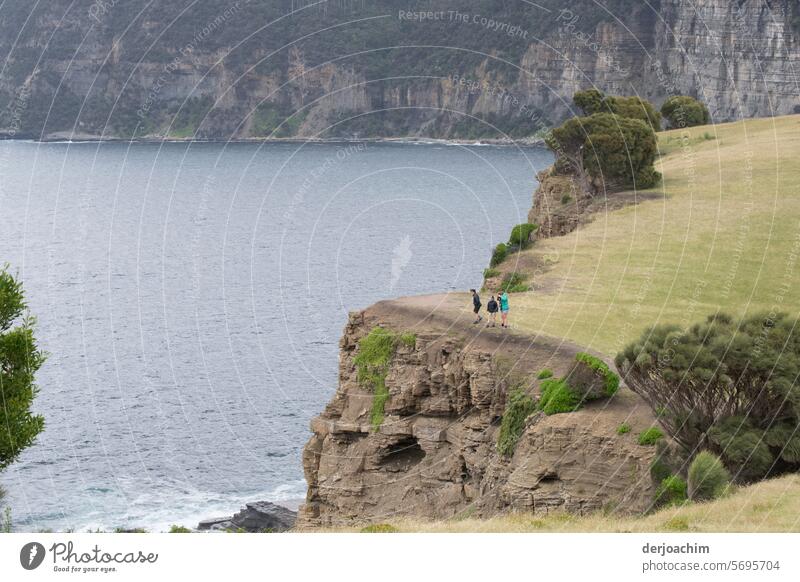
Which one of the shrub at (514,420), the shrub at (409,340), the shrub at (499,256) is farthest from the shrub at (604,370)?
the shrub at (499,256)

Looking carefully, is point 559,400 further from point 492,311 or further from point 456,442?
point 492,311

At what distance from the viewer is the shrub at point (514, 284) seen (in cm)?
5975

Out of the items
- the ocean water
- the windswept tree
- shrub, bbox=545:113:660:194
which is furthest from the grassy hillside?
the ocean water

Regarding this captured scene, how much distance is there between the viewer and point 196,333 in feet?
375

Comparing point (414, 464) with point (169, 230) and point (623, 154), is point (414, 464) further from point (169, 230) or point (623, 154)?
point (169, 230)

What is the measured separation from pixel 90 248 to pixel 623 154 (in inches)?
3806

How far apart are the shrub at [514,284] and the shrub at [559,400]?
15404 millimetres

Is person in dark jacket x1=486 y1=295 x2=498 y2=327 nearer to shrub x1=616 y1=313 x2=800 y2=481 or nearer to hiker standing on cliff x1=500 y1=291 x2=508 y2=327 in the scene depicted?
hiker standing on cliff x1=500 y1=291 x2=508 y2=327

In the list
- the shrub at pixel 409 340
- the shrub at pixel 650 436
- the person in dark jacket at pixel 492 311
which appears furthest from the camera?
the shrub at pixel 409 340

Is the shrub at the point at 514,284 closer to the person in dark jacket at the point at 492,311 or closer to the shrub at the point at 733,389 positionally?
the person in dark jacket at the point at 492,311

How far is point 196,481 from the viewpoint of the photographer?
76625 millimetres

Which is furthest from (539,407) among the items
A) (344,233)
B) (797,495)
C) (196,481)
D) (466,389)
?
(344,233)

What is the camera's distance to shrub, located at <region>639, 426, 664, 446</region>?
3997 cm

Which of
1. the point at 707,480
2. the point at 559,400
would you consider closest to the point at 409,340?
the point at 559,400
